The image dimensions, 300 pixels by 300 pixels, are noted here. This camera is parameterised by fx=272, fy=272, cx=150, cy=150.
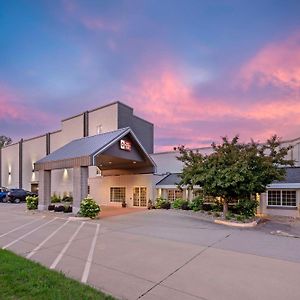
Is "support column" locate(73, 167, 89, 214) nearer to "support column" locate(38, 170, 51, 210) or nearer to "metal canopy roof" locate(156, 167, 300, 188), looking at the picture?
"support column" locate(38, 170, 51, 210)

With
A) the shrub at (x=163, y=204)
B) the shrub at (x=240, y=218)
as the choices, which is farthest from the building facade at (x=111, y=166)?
the shrub at (x=240, y=218)

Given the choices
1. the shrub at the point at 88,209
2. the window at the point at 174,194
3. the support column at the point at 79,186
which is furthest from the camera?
the window at the point at 174,194

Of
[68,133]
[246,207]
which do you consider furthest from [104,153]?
[68,133]

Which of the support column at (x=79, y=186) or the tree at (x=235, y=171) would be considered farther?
the support column at (x=79, y=186)

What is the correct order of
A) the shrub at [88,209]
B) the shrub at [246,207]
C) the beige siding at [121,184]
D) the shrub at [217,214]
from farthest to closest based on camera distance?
the beige siding at [121,184] < the shrub at [217,214] < the shrub at [88,209] < the shrub at [246,207]

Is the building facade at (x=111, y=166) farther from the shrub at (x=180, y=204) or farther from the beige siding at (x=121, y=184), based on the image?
the shrub at (x=180, y=204)

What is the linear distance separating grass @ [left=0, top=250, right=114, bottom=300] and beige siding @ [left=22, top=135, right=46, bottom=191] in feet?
130

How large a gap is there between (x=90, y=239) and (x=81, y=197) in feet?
28.3

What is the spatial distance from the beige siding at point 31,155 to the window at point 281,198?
3453 cm

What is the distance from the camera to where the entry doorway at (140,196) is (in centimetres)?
2770

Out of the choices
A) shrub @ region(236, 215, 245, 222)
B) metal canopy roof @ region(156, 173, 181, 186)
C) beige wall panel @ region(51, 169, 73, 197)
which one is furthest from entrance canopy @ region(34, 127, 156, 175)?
beige wall panel @ region(51, 169, 73, 197)

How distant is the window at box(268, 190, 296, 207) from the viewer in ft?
70.0

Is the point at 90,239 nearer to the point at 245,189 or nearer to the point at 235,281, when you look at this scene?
the point at 235,281

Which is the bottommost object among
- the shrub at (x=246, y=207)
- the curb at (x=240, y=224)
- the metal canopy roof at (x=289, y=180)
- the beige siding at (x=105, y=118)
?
the curb at (x=240, y=224)
